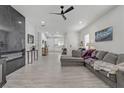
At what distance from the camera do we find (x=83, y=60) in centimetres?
618

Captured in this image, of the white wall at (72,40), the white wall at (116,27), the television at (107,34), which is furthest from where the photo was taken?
the white wall at (72,40)

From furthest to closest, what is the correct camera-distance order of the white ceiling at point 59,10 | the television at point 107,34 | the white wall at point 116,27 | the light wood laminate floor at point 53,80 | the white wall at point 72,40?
1. the white wall at point 72,40
2. the television at point 107,34
3. the white ceiling at point 59,10
4. the white wall at point 116,27
5. the light wood laminate floor at point 53,80

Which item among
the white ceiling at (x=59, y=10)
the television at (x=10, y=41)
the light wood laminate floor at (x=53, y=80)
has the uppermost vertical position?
the white ceiling at (x=59, y=10)

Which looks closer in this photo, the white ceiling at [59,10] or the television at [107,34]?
the white ceiling at [59,10]

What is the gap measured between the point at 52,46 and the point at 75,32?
718cm

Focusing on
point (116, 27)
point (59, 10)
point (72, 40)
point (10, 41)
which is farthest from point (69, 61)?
point (72, 40)

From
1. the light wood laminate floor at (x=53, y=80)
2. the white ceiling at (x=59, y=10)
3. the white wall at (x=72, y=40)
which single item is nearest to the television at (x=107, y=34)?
the white ceiling at (x=59, y=10)

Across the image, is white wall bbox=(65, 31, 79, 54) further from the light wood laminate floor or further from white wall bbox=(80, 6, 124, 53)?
the light wood laminate floor

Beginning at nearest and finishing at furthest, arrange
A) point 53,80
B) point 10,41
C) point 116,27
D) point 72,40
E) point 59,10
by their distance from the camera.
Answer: point 53,80, point 116,27, point 10,41, point 59,10, point 72,40

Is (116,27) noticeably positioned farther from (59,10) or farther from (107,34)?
(59,10)

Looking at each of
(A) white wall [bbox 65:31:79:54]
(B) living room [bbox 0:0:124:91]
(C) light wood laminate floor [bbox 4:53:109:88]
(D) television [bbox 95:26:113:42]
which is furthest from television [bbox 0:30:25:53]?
(A) white wall [bbox 65:31:79:54]

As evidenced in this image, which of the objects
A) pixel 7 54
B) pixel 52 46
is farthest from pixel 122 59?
pixel 52 46

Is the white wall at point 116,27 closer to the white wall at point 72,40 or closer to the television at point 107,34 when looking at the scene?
the television at point 107,34
